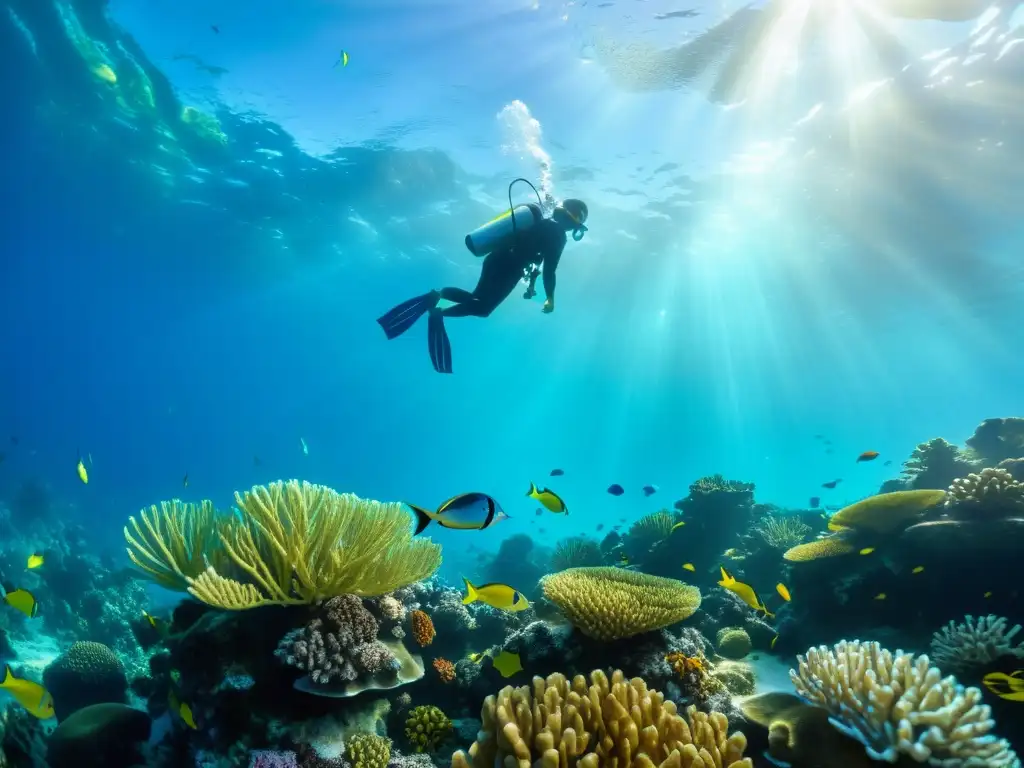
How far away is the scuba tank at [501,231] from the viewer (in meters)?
7.27

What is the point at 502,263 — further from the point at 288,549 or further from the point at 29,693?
the point at 29,693

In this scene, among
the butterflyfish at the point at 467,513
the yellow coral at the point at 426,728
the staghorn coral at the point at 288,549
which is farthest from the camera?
the yellow coral at the point at 426,728

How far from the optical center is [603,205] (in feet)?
88.6

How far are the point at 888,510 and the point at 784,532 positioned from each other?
5538mm

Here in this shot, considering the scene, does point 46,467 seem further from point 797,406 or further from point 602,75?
point 797,406

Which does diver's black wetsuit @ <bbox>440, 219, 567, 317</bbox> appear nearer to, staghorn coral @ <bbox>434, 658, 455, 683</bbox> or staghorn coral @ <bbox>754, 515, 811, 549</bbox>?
staghorn coral @ <bbox>434, 658, 455, 683</bbox>

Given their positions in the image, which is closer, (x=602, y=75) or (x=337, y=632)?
(x=337, y=632)

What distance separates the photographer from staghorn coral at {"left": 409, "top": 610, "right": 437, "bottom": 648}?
546 centimetres

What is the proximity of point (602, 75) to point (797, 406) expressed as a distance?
68.1m

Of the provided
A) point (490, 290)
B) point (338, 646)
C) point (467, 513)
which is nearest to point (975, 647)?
point (467, 513)

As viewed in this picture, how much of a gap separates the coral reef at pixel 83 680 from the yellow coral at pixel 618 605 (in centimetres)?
754

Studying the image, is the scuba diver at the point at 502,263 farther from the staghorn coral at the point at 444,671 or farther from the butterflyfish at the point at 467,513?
the butterflyfish at the point at 467,513

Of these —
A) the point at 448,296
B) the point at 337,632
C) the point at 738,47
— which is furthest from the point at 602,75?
the point at 337,632

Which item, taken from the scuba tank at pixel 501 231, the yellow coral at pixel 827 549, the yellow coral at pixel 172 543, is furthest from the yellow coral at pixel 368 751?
the scuba tank at pixel 501 231
